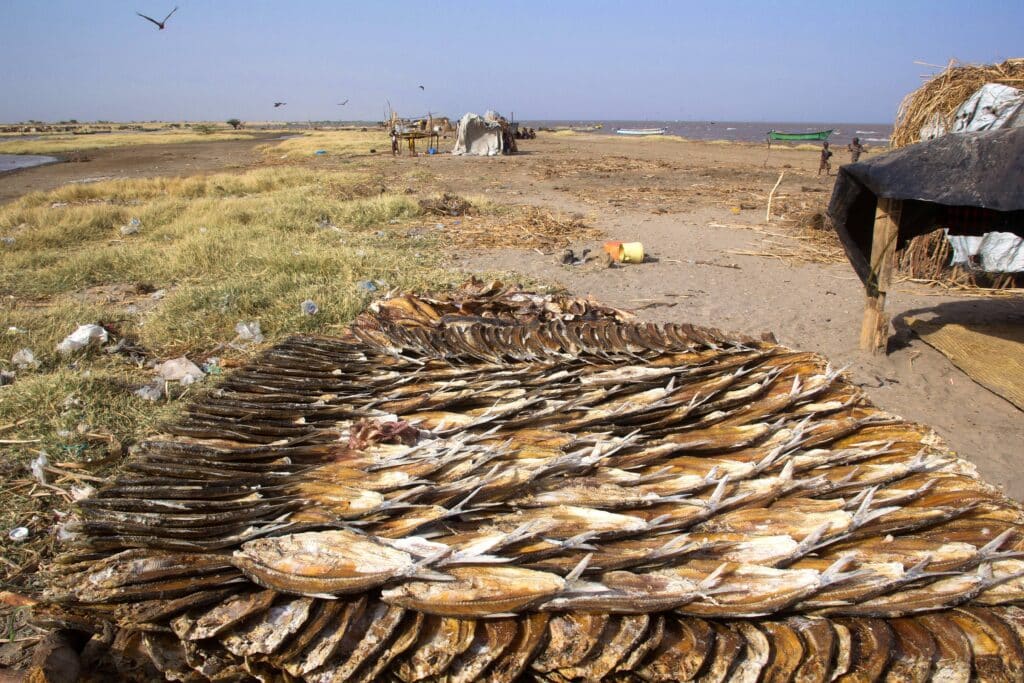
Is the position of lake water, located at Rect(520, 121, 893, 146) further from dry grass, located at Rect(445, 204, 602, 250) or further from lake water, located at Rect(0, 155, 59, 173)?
lake water, located at Rect(0, 155, 59, 173)

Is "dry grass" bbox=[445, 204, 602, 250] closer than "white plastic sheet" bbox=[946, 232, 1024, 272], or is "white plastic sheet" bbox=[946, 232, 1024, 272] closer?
"white plastic sheet" bbox=[946, 232, 1024, 272]

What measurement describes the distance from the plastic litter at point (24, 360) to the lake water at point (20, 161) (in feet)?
89.3

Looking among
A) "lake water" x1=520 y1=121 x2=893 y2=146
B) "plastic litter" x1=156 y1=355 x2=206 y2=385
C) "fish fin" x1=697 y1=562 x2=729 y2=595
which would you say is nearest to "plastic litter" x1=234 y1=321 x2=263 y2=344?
"plastic litter" x1=156 y1=355 x2=206 y2=385

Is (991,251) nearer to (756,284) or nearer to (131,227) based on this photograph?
(756,284)

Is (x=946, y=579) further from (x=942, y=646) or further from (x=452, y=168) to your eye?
(x=452, y=168)

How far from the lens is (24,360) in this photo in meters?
4.31

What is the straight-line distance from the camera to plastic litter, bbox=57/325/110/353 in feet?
14.8

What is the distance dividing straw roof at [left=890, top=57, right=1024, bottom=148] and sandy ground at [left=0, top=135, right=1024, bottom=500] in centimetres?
184

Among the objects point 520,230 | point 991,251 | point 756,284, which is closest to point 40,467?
point 756,284

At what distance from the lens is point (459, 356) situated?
2562 mm

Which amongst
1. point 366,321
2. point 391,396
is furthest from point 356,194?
point 391,396

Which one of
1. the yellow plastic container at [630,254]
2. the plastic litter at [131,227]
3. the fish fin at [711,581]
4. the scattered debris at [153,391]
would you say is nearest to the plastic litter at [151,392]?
the scattered debris at [153,391]

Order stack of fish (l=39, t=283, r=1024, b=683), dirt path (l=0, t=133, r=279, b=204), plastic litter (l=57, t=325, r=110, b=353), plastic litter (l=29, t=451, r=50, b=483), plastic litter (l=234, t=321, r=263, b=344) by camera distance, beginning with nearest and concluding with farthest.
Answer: stack of fish (l=39, t=283, r=1024, b=683)
plastic litter (l=29, t=451, r=50, b=483)
plastic litter (l=57, t=325, r=110, b=353)
plastic litter (l=234, t=321, r=263, b=344)
dirt path (l=0, t=133, r=279, b=204)

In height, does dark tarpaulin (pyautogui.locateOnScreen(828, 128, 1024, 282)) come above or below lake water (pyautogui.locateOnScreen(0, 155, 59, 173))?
below
